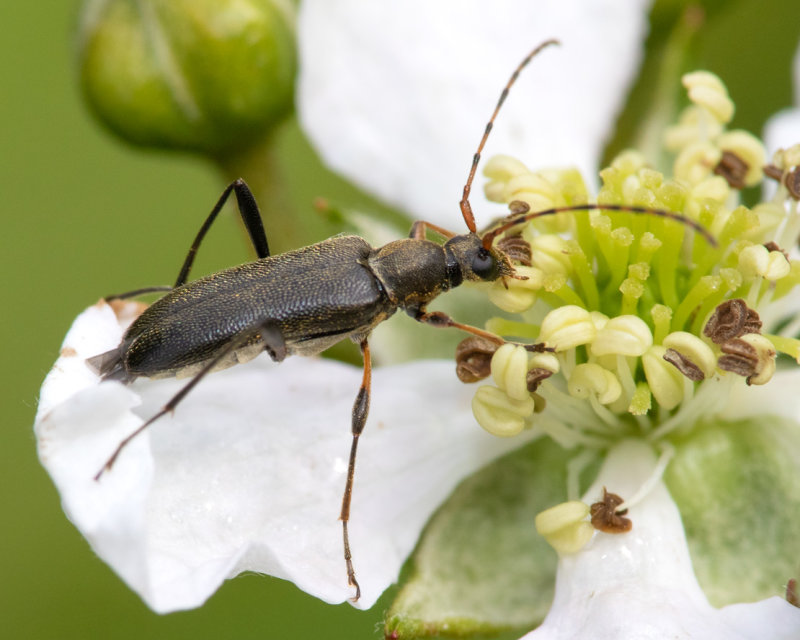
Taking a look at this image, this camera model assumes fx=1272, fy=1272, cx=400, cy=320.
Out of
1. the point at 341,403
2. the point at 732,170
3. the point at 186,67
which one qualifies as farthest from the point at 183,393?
the point at 732,170

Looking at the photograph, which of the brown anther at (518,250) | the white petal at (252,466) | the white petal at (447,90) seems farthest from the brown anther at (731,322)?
the white petal at (447,90)

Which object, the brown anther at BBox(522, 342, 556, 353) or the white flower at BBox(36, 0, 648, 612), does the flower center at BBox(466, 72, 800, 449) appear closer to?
the brown anther at BBox(522, 342, 556, 353)

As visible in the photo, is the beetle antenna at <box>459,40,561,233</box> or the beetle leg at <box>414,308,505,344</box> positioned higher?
the beetle antenna at <box>459,40,561,233</box>

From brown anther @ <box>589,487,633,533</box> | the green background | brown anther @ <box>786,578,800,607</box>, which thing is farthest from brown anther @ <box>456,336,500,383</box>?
the green background

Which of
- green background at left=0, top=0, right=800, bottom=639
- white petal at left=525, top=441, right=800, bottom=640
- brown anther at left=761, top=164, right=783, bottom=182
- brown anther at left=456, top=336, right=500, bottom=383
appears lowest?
green background at left=0, top=0, right=800, bottom=639

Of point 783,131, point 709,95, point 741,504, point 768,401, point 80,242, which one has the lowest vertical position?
point 80,242

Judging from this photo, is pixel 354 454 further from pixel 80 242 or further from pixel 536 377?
pixel 80 242

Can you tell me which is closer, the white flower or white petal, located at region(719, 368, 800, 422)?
the white flower

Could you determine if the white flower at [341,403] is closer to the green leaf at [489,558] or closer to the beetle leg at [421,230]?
the green leaf at [489,558]
